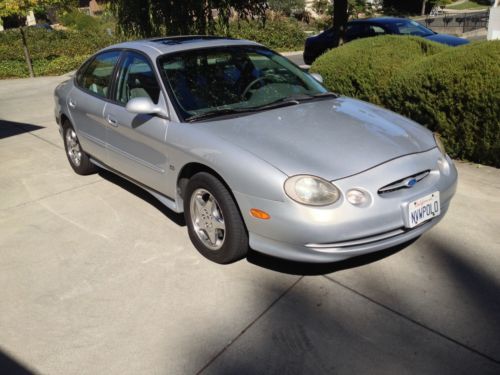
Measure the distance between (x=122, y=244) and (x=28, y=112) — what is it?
6812 mm

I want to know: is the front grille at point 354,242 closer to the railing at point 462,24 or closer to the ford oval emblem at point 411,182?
the ford oval emblem at point 411,182

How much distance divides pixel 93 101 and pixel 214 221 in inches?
81.6

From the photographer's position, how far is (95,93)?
15.4 feet

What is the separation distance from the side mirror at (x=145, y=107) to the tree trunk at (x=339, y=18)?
6996mm

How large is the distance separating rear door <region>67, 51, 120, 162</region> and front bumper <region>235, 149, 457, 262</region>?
2101mm

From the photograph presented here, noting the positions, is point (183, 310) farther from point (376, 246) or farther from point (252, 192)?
point (376, 246)

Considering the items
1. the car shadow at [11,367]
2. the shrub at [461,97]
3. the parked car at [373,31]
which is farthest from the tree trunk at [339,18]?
the car shadow at [11,367]

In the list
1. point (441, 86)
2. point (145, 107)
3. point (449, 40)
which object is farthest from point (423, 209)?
point (449, 40)

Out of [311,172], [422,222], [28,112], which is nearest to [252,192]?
[311,172]

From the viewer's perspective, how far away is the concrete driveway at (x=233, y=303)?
2.53m

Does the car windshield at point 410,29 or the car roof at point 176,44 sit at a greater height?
the car roof at point 176,44

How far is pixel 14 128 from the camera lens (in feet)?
26.5

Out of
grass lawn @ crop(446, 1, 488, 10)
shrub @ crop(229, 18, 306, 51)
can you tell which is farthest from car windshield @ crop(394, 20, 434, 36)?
grass lawn @ crop(446, 1, 488, 10)

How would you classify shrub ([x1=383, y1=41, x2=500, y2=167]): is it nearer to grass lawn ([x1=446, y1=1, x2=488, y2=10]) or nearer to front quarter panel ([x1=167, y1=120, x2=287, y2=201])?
front quarter panel ([x1=167, y1=120, x2=287, y2=201])
